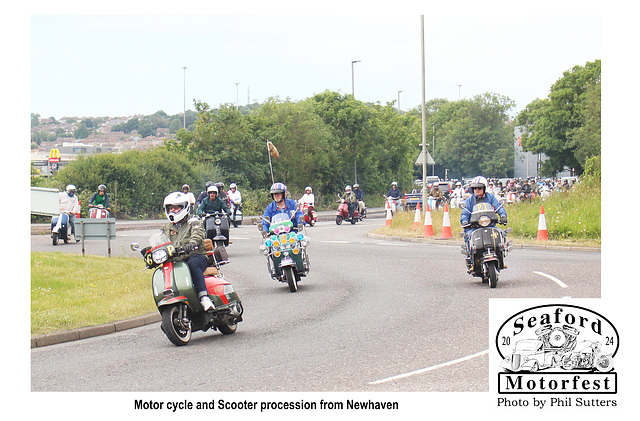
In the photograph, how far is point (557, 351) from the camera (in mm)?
5699

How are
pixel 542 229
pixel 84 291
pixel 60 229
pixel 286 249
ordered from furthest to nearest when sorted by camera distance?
1. pixel 60 229
2. pixel 542 229
3. pixel 286 249
4. pixel 84 291

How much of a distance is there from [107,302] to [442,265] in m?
7.51

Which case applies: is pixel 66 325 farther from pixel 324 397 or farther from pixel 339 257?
pixel 339 257

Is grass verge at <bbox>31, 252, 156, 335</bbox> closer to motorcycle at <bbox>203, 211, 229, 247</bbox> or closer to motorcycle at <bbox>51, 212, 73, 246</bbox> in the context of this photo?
motorcycle at <bbox>203, 211, 229, 247</bbox>

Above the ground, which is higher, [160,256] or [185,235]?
[185,235]

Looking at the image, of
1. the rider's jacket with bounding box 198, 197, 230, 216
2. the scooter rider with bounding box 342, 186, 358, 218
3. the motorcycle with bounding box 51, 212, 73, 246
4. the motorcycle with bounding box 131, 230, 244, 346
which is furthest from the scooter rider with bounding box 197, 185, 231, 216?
the scooter rider with bounding box 342, 186, 358, 218

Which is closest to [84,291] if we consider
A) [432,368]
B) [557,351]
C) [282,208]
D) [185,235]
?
[282,208]

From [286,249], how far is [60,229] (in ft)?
42.5

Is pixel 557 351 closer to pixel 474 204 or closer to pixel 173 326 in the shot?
pixel 173 326

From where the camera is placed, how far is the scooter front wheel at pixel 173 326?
8.82m

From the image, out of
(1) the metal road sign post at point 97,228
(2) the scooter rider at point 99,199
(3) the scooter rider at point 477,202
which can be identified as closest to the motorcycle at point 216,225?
(1) the metal road sign post at point 97,228

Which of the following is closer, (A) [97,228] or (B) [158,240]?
(B) [158,240]

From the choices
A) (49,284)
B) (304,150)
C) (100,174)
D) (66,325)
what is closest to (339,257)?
(49,284)

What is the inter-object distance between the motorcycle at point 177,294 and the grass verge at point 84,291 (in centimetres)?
200
